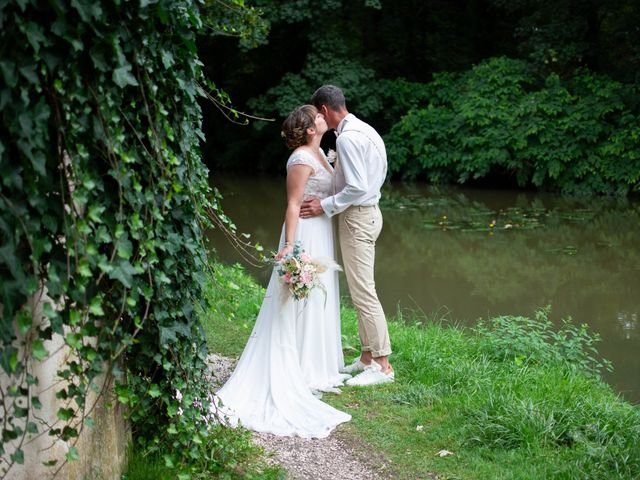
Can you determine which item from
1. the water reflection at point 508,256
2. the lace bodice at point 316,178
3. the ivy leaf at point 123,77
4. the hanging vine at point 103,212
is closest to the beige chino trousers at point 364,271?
the lace bodice at point 316,178

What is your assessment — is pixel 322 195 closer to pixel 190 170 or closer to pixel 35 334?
pixel 190 170

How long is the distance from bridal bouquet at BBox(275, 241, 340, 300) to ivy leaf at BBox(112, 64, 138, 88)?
2.46 m

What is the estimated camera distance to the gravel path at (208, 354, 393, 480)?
404 centimetres

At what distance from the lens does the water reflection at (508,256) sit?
356 inches

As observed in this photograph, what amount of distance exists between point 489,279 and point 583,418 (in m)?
6.34

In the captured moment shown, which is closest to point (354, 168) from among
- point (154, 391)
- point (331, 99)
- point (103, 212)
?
point (331, 99)

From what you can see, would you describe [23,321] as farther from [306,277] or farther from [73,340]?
[306,277]

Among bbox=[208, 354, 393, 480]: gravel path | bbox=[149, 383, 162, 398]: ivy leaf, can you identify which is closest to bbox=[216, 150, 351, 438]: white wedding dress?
bbox=[208, 354, 393, 480]: gravel path

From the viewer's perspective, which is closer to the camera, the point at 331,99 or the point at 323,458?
the point at 323,458

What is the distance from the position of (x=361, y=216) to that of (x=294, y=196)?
1.70ft

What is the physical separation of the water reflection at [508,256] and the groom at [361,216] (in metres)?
2.39

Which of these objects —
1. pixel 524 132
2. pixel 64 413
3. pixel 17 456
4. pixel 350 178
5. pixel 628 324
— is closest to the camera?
pixel 17 456

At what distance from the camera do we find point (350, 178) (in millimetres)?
5316

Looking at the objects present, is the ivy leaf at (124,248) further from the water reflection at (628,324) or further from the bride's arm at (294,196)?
the water reflection at (628,324)
